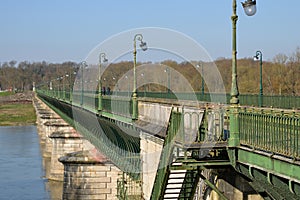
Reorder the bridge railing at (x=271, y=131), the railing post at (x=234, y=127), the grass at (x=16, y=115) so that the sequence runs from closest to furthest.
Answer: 1. the bridge railing at (x=271, y=131)
2. the railing post at (x=234, y=127)
3. the grass at (x=16, y=115)

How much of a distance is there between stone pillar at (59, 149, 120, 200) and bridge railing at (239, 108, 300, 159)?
24.7 m

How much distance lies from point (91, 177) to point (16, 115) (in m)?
123

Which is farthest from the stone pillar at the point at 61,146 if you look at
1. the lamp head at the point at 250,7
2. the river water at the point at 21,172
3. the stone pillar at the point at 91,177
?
the lamp head at the point at 250,7

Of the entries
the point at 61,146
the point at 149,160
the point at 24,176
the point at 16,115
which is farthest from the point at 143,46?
the point at 16,115

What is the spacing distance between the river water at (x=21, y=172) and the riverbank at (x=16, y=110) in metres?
56.1

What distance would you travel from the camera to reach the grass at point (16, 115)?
146 m

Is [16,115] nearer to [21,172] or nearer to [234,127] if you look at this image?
[21,172]

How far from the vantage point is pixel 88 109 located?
114 feet

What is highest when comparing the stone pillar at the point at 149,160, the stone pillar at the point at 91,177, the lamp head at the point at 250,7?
the lamp head at the point at 250,7

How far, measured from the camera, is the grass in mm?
146500

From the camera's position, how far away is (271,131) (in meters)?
11.2

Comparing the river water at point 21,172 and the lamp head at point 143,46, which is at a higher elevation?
the lamp head at point 143,46

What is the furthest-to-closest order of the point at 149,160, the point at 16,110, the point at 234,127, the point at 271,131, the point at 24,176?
the point at 16,110, the point at 24,176, the point at 149,160, the point at 234,127, the point at 271,131

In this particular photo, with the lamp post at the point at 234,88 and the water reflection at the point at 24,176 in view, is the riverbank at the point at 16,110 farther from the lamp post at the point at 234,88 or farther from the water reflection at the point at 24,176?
the lamp post at the point at 234,88
